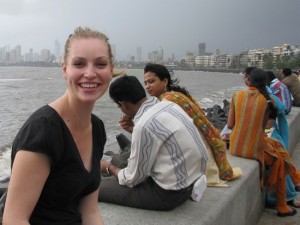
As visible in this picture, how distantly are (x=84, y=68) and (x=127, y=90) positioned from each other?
147 centimetres

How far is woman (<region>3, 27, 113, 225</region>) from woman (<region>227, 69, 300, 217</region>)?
9.37 ft

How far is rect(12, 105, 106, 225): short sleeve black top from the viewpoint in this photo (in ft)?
4.90

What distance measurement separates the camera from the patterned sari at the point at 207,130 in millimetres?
3584

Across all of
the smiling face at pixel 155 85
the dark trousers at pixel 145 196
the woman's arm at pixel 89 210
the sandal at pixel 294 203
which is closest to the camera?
the woman's arm at pixel 89 210

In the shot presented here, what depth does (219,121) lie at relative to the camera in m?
8.20

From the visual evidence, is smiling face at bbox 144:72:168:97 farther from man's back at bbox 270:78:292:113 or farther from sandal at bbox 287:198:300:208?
man's back at bbox 270:78:292:113

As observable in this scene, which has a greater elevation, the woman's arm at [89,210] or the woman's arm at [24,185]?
the woman's arm at [24,185]

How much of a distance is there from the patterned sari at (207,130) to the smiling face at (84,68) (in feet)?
6.44

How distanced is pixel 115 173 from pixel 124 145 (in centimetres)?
144

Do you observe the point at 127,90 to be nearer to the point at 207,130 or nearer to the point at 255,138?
the point at 207,130

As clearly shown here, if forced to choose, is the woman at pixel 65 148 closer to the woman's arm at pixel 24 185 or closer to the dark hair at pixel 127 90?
the woman's arm at pixel 24 185

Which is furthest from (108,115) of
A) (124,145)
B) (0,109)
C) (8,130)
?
(124,145)

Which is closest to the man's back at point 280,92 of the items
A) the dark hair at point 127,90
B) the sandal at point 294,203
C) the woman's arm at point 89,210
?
the sandal at point 294,203

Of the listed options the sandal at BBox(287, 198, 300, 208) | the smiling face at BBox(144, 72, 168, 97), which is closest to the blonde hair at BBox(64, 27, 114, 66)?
the smiling face at BBox(144, 72, 168, 97)
